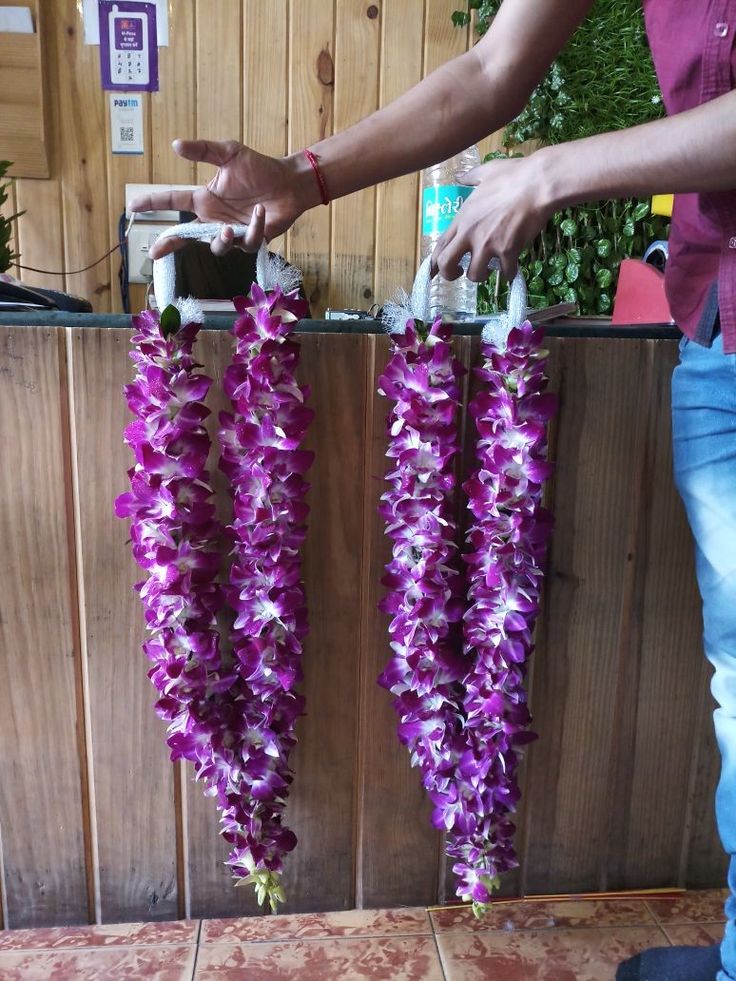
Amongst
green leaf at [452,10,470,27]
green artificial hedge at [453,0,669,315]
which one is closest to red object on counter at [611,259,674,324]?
green artificial hedge at [453,0,669,315]

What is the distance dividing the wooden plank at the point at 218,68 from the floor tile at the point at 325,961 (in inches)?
69.1

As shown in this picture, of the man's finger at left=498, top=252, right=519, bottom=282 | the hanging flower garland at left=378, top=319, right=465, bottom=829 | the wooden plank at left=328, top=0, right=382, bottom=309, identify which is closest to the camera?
the man's finger at left=498, top=252, right=519, bottom=282

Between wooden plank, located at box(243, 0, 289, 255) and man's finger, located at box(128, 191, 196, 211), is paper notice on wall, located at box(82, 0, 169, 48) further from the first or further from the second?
man's finger, located at box(128, 191, 196, 211)

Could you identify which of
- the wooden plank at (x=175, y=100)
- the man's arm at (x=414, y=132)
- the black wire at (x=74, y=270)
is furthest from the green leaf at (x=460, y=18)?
the man's arm at (x=414, y=132)

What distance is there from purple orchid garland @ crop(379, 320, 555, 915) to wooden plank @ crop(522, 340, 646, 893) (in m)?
0.13

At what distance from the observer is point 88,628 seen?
94 centimetres

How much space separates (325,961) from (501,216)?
35.5 inches

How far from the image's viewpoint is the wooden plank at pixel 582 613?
38.8 inches

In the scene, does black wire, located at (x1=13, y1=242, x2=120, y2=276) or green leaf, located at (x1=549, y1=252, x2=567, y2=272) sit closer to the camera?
green leaf, located at (x1=549, y1=252, x2=567, y2=272)

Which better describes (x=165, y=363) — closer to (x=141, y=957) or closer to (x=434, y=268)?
(x=434, y=268)

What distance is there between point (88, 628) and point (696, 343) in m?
0.79

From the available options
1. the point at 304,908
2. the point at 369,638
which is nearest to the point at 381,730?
the point at 369,638

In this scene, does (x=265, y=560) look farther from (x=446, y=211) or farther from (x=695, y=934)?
(x=446, y=211)

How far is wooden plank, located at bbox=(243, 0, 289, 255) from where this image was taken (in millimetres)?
Result: 1912
